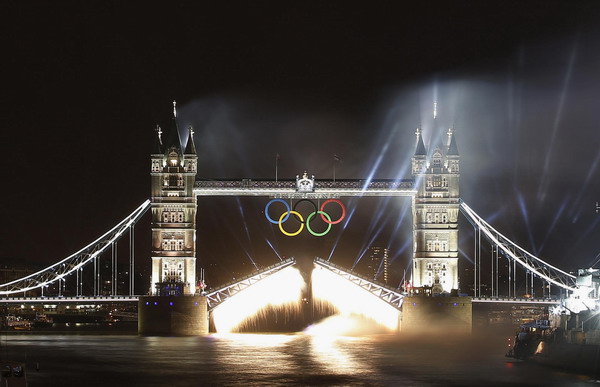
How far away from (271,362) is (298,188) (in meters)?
28.3

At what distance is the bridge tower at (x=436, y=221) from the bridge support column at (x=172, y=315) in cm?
1767

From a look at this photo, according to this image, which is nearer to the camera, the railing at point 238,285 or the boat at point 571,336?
the boat at point 571,336

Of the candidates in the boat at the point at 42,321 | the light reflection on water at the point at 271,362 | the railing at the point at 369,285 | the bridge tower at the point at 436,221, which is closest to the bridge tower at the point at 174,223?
the light reflection on water at the point at 271,362

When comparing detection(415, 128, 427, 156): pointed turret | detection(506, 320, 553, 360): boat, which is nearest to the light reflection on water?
detection(506, 320, 553, 360): boat

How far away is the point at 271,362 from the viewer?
231ft

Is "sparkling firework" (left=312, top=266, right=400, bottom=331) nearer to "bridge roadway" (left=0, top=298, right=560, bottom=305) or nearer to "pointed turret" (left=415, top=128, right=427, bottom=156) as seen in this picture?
"bridge roadway" (left=0, top=298, right=560, bottom=305)

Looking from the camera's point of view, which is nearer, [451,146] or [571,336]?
[571,336]

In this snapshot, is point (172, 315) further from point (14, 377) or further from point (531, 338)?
point (14, 377)

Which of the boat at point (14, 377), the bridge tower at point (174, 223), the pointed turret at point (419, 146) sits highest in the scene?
the pointed turret at point (419, 146)

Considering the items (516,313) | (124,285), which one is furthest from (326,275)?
(124,285)

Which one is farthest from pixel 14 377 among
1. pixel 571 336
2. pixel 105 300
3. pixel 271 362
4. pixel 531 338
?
pixel 105 300

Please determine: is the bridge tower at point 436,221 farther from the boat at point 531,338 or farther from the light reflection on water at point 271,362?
the boat at point 531,338

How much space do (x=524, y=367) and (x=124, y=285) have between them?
118 metres

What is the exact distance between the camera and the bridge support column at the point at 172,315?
94250 millimetres
